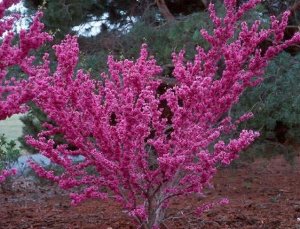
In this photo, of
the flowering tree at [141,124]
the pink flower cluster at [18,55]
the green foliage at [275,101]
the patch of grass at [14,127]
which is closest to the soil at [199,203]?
the flowering tree at [141,124]

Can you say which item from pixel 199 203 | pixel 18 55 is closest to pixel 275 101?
pixel 199 203

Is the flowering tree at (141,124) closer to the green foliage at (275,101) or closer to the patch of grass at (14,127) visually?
the green foliage at (275,101)

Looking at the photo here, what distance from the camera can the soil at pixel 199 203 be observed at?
14.4 feet

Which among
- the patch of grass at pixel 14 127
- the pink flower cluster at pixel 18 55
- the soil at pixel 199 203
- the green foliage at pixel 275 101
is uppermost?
the pink flower cluster at pixel 18 55

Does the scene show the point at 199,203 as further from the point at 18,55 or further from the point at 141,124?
the point at 18,55

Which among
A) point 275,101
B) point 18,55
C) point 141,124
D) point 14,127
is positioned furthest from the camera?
point 14,127

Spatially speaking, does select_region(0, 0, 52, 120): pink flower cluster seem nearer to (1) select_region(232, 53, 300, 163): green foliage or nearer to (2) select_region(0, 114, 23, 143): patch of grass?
(1) select_region(232, 53, 300, 163): green foliage

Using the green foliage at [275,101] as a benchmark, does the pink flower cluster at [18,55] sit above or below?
above

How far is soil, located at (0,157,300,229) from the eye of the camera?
4398 mm

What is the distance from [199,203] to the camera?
553 cm

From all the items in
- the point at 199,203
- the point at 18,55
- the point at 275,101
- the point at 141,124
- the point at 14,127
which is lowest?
the point at 199,203

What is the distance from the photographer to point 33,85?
288 centimetres

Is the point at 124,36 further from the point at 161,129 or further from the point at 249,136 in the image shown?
the point at 249,136

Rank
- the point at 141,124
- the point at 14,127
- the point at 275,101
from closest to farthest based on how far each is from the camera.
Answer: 1. the point at 141,124
2. the point at 275,101
3. the point at 14,127
